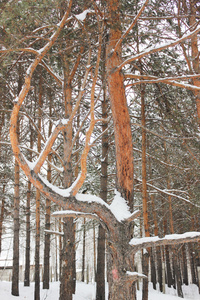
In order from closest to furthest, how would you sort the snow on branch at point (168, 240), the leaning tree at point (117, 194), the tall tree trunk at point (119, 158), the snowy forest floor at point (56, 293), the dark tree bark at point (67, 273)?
the leaning tree at point (117, 194), the snow on branch at point (168, 240), the tall tree trunk at point (119, 158), the dark tree bark at point (67, 273), the snowy forest floor at point (56, 293)

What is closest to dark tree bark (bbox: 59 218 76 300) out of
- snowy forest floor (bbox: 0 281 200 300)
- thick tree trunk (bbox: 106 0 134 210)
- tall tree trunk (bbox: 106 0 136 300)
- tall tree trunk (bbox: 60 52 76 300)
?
tall tree trunk (bbox: 60 52 76 300)

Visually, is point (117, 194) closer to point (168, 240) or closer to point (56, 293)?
point (168, 240)

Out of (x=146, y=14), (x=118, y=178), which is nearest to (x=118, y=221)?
(x=118, y=178)

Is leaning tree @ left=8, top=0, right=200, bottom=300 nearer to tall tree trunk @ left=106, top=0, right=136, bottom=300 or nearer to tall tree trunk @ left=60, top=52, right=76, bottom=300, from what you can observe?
tall tree trunk @ left=106, top=0, right=136, bottom=300

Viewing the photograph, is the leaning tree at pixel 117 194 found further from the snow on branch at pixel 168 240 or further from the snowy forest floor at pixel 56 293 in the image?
the snowy forest floor at pixel 56 293

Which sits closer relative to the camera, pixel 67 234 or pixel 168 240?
pixel 168 240

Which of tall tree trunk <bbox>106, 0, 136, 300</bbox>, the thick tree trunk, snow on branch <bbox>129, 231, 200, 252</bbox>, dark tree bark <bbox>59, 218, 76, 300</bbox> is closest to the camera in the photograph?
snow on branch <bbox>129, 231, 200, 252</bbox>

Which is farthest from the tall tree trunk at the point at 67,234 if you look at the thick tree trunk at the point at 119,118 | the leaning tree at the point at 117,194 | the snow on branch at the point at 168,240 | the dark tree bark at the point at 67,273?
→ the snow on branch at the point at 168,240

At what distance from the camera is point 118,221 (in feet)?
12.5

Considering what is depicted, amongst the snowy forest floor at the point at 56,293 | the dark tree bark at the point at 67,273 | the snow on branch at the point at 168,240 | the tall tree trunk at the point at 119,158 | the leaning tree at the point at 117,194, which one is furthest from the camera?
the snowy forest floor at the point at 56,293

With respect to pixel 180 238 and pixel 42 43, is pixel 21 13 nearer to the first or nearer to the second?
pixel 42 43

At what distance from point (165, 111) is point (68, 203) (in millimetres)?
3304

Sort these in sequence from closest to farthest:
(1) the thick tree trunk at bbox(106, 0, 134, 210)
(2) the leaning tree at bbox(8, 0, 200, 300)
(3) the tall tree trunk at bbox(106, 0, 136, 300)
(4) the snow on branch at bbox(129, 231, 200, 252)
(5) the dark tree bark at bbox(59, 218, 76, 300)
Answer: (2) the leaning tree at bbox(8, 0, 200, 300) < (4) the snow on branch at bbox(129, 231, 200, 252) < (3) the tall tree trunk at bbox(106, 0, 136, 300) < (1) the thick tree trunk at bbox(106, 0, 134, 210) < (5) the dark tree bark at bbox(59, 218, 76, 300)

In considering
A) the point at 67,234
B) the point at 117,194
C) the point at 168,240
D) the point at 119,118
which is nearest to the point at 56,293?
the point at 67,234
